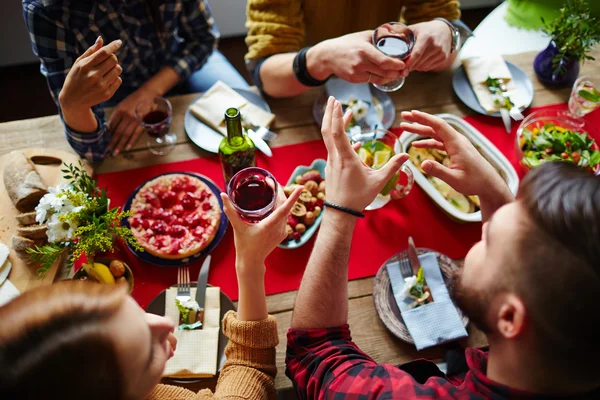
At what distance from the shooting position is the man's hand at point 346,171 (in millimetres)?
1171

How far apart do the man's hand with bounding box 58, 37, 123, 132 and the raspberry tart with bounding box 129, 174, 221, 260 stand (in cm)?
30

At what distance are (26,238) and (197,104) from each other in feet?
2.37

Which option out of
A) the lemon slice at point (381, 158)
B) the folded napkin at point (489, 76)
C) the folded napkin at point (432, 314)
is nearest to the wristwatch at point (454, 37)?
the folded napkin at point (489, 76)

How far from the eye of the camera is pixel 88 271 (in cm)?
124

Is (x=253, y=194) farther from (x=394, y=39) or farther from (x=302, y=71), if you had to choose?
(x=394, y=39)

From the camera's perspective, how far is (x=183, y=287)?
4.24 ft

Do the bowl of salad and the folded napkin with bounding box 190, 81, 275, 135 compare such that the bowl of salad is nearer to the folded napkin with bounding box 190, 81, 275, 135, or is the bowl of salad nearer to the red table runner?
the red table runner

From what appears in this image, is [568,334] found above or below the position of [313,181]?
above

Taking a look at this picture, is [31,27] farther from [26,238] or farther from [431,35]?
[431,35]

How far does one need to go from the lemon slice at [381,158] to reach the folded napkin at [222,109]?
427 mm

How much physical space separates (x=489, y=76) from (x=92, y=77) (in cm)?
141

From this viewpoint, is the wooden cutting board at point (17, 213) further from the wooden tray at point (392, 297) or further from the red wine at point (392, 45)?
the red wine at point (392, 45)

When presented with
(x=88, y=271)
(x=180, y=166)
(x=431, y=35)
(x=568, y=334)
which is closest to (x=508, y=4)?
(x=431, y=35)

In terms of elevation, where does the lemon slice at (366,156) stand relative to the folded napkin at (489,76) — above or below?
below
